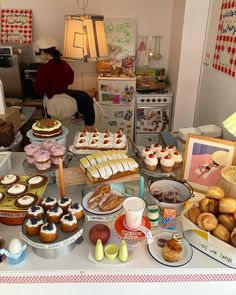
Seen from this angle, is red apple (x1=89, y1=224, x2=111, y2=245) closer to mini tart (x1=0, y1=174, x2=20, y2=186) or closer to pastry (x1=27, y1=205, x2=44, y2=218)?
pastry (x1=27, y1=205, x2=44, y2=218)

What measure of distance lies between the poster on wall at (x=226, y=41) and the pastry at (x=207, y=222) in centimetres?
125

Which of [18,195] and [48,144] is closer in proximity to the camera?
[18,195]

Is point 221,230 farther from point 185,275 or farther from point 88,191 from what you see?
point 88,191

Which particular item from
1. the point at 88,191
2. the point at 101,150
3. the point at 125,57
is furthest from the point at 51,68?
the point at 88,191

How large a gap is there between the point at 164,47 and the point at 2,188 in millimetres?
3169

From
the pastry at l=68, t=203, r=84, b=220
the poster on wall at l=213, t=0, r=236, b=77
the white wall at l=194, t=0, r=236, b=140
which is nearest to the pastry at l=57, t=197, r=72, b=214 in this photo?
A: the pastry at l=68, t=203, r=84, b=220

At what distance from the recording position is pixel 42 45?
111 inches

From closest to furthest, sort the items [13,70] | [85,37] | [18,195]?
Answer: [18,195]
[85,37]
[13,70]

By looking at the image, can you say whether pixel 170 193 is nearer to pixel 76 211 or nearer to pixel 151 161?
pixel 151 161

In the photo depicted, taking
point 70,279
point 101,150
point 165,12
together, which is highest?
point 165,12

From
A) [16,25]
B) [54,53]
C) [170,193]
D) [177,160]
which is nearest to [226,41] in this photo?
[177,160]

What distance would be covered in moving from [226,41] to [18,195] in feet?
6.15

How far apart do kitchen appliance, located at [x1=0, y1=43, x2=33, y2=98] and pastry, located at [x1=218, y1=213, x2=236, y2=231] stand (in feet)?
8.96

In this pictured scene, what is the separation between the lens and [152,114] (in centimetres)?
353
